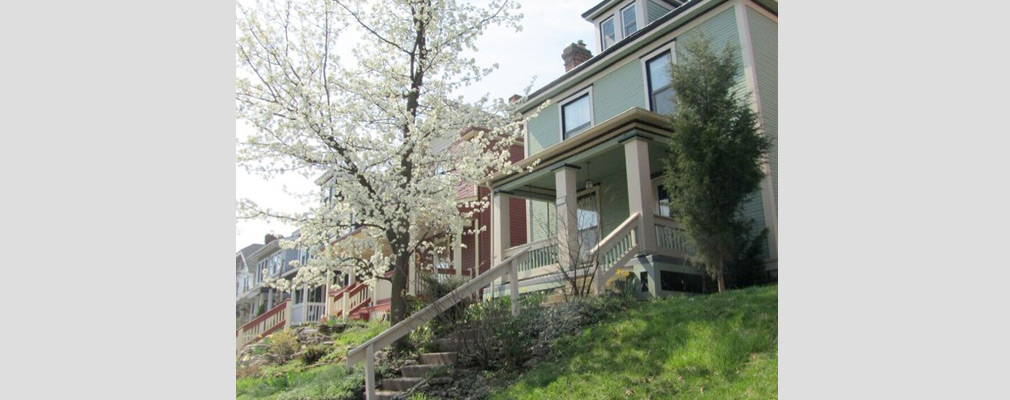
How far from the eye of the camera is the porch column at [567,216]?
6641 millimetres

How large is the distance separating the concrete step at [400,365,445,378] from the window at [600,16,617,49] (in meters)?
6.71

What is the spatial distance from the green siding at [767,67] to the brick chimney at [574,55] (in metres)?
3.79

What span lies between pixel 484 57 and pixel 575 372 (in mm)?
3827

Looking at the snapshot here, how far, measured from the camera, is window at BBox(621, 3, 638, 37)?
390 inches

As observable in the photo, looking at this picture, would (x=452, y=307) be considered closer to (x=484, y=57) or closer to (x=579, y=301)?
(x=579, y=301)

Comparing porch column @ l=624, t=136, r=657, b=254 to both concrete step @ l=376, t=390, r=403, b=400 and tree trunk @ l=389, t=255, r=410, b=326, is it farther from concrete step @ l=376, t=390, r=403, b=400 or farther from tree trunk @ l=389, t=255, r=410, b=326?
concrete step @ l=376, t=390, r=403, b=400

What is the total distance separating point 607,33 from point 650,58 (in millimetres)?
1750

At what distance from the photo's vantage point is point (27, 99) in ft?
9.63

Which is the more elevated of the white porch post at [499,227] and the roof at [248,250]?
the white porch post at [499,227]

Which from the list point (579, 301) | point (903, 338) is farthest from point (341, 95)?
point (903, 338)

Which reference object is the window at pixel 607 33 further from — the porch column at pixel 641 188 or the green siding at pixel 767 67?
the porch column at pixel 641 188

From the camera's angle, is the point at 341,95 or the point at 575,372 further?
the point at 341,95

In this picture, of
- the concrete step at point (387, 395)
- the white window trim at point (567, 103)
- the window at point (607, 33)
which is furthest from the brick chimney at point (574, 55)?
the concrete step at point (387, 395)

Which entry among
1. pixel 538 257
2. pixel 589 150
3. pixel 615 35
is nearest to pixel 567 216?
pixel 538 257
